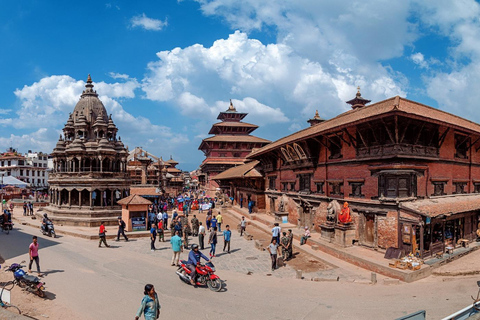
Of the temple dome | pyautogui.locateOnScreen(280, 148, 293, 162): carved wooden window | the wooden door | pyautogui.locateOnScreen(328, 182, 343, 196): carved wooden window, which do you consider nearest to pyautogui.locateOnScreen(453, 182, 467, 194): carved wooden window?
the wooden door

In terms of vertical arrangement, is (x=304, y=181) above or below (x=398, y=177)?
below

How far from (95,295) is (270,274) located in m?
6.59

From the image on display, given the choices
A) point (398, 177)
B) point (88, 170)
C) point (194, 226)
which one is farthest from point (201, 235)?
point (88, 170)

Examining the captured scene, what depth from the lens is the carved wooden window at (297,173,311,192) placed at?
73.5 ft

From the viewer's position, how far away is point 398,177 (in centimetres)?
1463

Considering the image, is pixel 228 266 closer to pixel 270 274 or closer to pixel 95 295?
pixel 270 274

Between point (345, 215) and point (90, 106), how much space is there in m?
26.2

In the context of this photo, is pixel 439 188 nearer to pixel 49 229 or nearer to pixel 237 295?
pixel 237 295

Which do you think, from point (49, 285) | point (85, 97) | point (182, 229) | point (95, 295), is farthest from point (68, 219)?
point (95, 295)

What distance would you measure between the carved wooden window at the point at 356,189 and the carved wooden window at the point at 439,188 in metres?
3.59

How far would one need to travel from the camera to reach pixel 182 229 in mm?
18469

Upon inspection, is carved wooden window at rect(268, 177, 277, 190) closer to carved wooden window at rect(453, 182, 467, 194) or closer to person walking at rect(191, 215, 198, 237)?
person walking at rect(191, 215, 198, 237)

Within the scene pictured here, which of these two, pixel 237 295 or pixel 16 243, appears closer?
pixel 237 295

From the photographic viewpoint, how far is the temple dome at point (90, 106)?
103 ft
